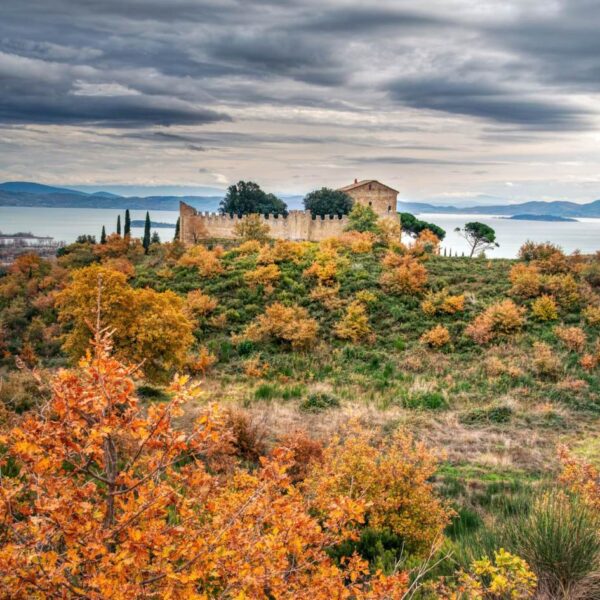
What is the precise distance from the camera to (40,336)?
91.7 feet

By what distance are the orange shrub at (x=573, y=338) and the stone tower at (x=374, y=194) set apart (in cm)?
4428

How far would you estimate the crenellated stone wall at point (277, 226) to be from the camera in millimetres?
53094

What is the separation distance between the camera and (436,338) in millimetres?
23875

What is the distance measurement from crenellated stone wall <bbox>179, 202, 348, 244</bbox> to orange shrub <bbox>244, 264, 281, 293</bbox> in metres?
22.0

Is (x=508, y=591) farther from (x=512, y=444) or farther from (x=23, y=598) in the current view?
(x=512, y=444)

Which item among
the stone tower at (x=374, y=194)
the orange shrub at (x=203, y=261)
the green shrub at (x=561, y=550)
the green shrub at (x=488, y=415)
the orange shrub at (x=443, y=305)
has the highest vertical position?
the stone tower at (x=374, y=194)

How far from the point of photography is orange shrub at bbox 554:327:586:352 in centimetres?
2245

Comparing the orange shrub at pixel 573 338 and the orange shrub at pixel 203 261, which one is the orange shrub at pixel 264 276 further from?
the orange shrub at pixel 573 338

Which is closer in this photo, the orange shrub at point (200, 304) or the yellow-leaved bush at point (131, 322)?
the yellow-leaved bush at point (131, 322)

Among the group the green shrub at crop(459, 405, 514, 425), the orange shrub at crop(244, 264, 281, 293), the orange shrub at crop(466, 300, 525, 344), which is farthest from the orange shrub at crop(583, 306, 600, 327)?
the orange shrub at crop(244, 264, 281, 293)

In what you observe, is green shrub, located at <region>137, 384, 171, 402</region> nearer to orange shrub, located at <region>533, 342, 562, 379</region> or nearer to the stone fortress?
orange shrub, located at <region>533, 342, 562, 379</region>

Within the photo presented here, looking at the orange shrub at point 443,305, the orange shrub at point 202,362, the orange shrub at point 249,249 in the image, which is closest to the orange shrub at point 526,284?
the orange shrub at point 443,305

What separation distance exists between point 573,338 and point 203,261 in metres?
20.1

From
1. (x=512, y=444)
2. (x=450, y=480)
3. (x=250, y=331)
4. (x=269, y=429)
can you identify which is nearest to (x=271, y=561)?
(x=450, y=480)
